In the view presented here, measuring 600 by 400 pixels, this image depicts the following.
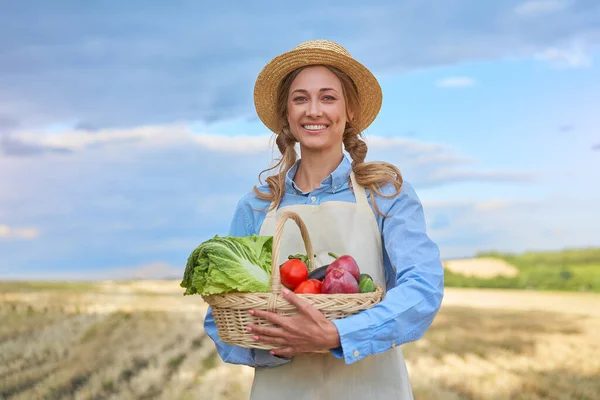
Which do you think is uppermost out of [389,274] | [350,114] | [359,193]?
[350,114]

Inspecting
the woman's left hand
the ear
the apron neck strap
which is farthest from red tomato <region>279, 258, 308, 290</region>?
the ear

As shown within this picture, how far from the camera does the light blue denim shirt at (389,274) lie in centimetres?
253

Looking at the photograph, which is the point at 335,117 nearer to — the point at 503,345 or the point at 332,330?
the point at 332,330

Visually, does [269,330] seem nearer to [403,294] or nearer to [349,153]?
[403,294]

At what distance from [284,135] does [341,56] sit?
0.61 metres

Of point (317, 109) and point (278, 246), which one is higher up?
point (317, 109)

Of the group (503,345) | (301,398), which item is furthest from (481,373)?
(301,398)

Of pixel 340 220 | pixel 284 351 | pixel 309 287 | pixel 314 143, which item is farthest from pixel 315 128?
pixel 284 351

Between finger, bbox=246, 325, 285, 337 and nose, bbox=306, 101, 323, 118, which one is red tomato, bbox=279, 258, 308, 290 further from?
nose, bbox=306, 101, 323, 118

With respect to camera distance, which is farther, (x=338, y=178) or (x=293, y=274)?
(x=338, y=178)

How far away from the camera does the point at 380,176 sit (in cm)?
316

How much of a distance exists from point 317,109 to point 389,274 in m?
0.88

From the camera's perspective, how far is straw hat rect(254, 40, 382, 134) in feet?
10.5

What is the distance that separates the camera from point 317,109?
310 cm
